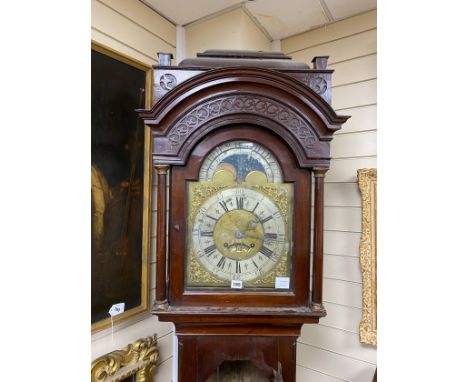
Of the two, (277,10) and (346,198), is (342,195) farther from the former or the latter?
(277,10)

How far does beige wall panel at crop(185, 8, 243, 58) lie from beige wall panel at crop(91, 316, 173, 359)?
1307 mm

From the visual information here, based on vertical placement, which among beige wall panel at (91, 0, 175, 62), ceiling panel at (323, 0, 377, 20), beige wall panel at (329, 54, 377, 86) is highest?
ceiling panel at (323, 0, 377, 20)

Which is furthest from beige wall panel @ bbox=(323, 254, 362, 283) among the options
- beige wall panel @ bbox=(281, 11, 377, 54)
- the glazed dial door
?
beige wall panel @ bbox=(281, 11, 377, 54)

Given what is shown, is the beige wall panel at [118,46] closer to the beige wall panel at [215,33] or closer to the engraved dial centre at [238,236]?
the beige wall panel at [215,33]

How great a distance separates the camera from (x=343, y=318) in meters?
1.24

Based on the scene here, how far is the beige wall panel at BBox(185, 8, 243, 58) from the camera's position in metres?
1.22

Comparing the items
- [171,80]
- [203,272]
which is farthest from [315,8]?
[203,272]

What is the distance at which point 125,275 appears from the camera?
110cm

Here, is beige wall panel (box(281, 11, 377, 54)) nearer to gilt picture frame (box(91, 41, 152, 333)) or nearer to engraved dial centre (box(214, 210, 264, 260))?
gilt picture frame (box(91, 41, 152, 333))

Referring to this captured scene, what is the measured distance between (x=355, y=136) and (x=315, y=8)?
1.93ft

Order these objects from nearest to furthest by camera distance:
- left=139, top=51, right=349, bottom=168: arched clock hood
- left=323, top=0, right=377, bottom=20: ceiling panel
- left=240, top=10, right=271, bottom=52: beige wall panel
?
left=139, top=51, right=349, bottom=168: arched clock hood, left=323, top=0, right=377, bottom=20: ceiling panel, left=240, top=10, right=271, bottom=52: beige wall panel

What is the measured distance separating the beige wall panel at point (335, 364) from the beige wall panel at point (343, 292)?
0.25m

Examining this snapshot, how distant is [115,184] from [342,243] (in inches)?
40.7
